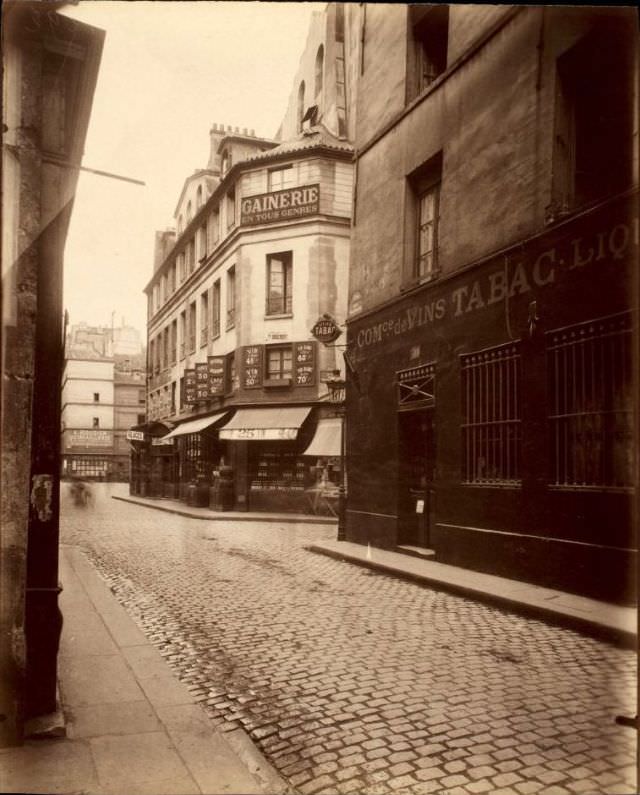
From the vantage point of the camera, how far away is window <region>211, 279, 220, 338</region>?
9.65 m

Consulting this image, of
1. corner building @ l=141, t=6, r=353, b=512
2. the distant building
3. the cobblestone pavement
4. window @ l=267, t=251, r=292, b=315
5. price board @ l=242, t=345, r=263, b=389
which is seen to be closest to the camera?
the cobblestone pavement

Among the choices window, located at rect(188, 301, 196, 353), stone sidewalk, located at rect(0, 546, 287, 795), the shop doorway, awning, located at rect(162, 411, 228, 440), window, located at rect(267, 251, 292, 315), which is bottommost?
stone sidewalk, located at rect(0, 546, 287, 795)

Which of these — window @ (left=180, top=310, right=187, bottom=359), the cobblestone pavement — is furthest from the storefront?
window @ (left=180, top=310, right=187, bottom=359)

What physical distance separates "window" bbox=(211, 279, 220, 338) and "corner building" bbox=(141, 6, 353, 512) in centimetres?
10

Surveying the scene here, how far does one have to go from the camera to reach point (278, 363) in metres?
20.5

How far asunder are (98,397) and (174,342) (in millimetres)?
1841

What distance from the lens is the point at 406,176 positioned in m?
10.8

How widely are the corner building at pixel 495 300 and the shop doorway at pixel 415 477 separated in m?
0.03

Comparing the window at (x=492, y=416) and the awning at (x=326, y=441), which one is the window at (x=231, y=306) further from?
the window at (x=492, y=416)

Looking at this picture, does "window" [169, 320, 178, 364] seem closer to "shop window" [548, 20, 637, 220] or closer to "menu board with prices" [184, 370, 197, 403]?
"menu board with prices" [184, 370, 197, 403]

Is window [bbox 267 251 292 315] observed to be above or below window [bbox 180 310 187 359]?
above

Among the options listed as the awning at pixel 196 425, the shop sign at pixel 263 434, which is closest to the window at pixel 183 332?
the awning at pixel 196 425

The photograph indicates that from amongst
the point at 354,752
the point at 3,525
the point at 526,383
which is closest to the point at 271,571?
the point at 526,383

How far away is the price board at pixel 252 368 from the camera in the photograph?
19362mm
